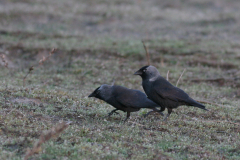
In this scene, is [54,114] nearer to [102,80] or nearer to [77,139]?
[77,139]

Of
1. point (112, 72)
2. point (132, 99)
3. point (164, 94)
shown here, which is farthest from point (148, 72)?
point (112, 72)

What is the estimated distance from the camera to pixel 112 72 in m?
14.5

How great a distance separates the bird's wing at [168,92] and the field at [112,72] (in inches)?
23.9

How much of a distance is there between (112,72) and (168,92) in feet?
22.5

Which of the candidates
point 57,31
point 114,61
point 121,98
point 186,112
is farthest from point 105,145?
point 57,31

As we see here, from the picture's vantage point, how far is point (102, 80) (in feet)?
44.1

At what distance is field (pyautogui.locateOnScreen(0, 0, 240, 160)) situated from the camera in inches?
238

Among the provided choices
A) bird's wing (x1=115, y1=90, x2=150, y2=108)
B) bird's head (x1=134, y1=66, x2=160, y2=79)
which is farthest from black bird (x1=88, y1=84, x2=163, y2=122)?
bird's head (x1=134, y1=66, x2=160, y2=79)

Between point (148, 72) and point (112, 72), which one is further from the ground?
point (148, 72)

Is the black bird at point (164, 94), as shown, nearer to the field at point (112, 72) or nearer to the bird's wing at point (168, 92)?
the bird's wing at point (168, 92)

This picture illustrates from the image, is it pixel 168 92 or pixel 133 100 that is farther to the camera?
pixel 168 92

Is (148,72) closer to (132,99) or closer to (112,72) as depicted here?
(132,99)

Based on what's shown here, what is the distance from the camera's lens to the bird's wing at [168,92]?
7809 mm

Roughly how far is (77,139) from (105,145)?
0.54 m
